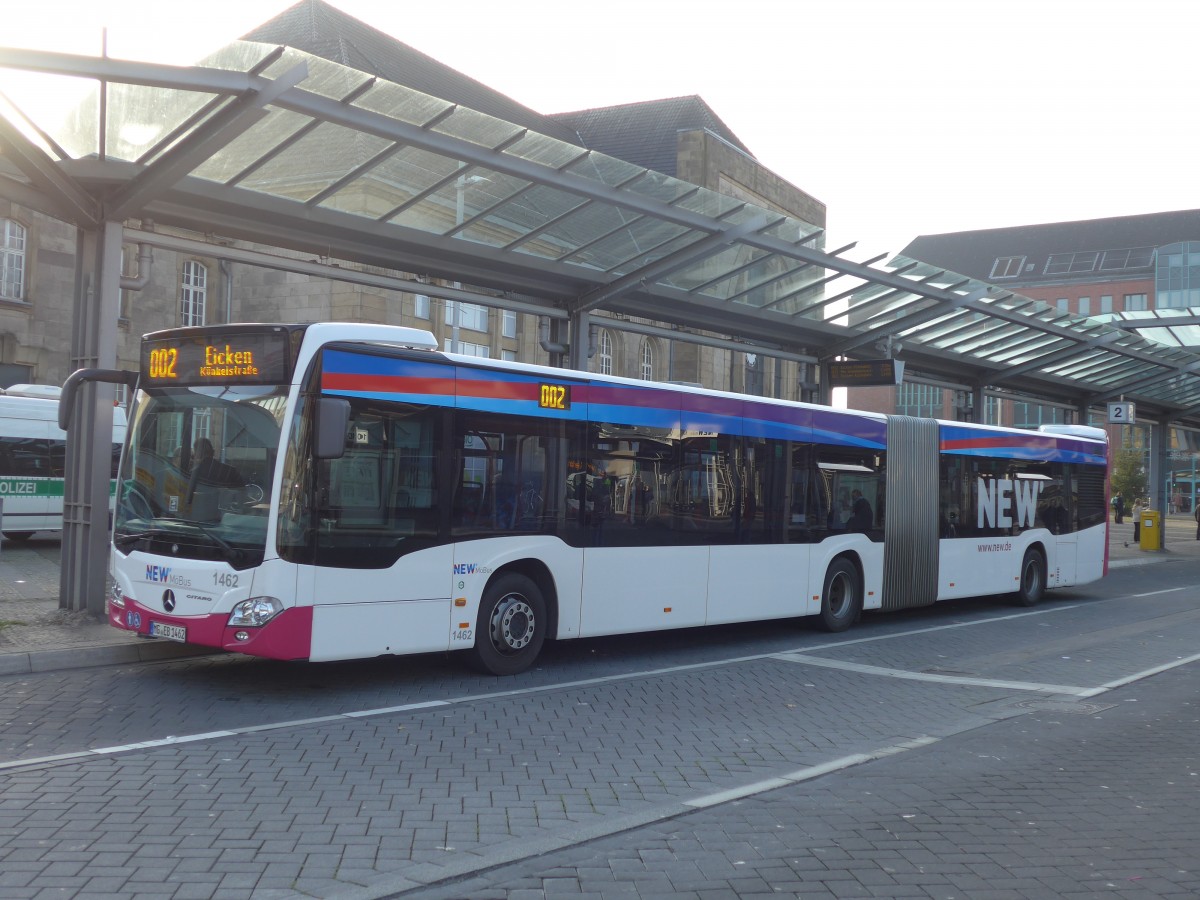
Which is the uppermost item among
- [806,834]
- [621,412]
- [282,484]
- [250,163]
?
[250,163]

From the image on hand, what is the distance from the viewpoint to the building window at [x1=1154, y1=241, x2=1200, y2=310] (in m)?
77.9

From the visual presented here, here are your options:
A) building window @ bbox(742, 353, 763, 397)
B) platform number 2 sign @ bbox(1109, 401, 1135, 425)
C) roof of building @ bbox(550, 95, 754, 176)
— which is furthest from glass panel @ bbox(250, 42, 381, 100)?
building window @ bbox(742, 353, 763, 397)

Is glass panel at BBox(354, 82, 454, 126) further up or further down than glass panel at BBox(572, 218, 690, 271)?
further up

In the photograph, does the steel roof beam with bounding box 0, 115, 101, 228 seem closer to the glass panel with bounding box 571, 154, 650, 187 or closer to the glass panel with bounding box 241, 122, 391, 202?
the glass panel with bounding box 241, 122, 391, 202

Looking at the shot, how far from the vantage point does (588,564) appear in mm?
10859

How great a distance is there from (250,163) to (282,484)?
462cm

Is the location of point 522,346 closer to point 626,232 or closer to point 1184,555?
point 1184,555

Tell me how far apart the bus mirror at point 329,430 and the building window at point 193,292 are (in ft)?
101

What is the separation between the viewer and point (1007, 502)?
1775 centimetres

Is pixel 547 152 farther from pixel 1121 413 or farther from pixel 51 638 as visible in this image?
pixel 1121 413

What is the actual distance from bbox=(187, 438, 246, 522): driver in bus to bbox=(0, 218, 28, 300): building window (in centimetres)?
2670

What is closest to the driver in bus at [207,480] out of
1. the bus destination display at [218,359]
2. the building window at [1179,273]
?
the bus destination display at [218,359]

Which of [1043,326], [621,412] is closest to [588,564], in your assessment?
[621,412]

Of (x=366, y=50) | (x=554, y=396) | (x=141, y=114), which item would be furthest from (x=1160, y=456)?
(x=141, y=114)
